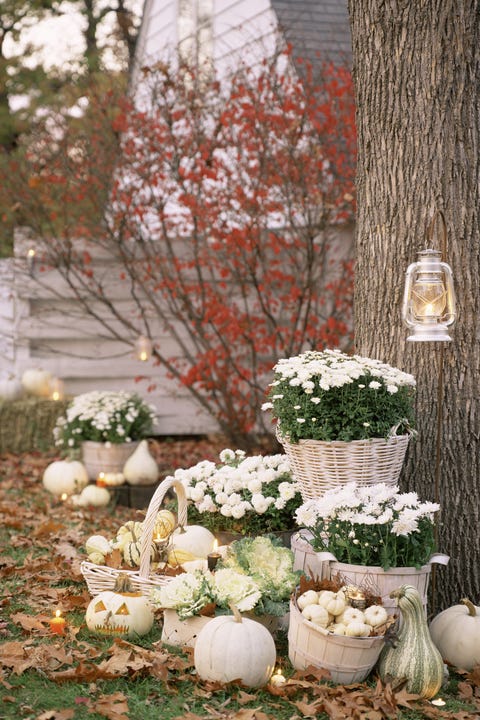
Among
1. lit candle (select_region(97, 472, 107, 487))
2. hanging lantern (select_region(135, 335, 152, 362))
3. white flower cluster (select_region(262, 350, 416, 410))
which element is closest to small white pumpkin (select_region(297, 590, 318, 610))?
white flower cluster (select_region(262, 350, 416, 410))

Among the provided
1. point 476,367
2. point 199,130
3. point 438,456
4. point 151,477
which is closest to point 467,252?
point 476,367

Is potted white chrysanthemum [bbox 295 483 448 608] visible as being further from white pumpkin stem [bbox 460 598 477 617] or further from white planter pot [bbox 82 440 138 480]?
white planter pot [bbox 82 440 138 480]

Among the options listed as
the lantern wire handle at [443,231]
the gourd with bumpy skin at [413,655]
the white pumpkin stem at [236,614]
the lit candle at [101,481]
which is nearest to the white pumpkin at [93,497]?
the lit candle at [101,481]

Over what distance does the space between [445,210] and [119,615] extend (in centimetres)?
244

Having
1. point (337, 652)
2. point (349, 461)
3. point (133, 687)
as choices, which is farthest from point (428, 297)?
point (133, 687)

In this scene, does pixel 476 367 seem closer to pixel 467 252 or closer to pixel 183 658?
pixel 467 252

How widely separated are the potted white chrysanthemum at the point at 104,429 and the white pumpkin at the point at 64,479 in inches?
8.5

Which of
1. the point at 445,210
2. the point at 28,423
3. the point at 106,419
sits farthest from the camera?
the point at 28,423

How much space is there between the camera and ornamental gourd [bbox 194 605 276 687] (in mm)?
3461

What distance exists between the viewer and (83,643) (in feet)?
12.6

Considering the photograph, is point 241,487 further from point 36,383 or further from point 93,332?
point 93,332

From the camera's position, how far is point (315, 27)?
9117 millimetres

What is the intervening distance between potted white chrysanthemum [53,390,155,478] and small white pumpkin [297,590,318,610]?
3953mm

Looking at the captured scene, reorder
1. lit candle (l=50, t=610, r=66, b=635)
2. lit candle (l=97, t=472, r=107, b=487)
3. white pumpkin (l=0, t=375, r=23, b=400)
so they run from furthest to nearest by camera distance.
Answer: white pumpkin (l=0, t=375, r=23, b=400), lit candle (l=97, t=472, r=107, b=487), lit candle (l=50, t=610, r=66, b=635)
